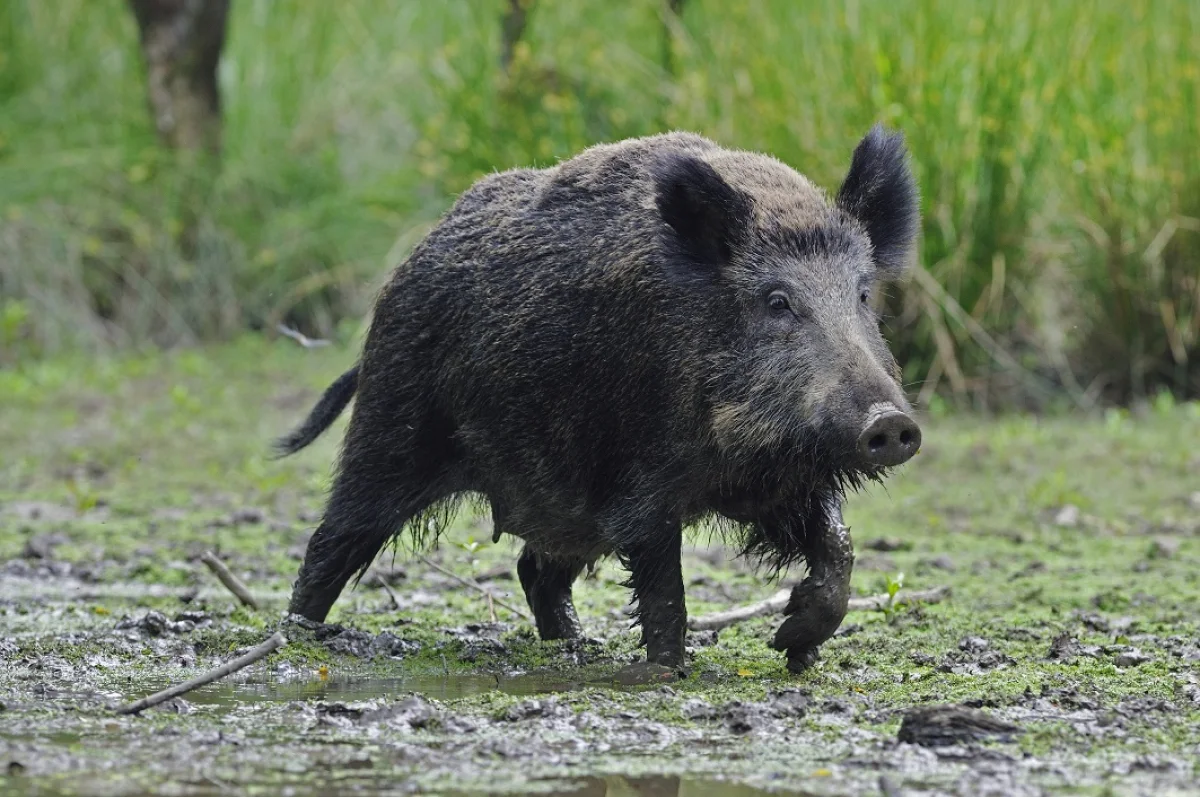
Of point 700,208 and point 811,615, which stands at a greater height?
point 700,208

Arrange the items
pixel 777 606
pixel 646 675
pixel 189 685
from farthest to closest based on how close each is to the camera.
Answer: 1. pixel 777 606
2. pixel 646 675
3. pixel 189 685

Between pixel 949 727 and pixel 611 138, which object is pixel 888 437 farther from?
pixel 611 138

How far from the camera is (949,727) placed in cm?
395

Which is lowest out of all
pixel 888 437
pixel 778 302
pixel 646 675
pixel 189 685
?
pixel 646 675

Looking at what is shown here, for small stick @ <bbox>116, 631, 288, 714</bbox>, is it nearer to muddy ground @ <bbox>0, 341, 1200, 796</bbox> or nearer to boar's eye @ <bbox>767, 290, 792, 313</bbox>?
muddy ground @ <bbox>0, 341, 1200, 796</bbox>

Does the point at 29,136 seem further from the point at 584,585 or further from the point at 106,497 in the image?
the point at 584,585

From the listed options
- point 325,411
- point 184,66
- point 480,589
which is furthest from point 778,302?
point 184,66

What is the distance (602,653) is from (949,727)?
173cm

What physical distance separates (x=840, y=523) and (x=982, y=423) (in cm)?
588

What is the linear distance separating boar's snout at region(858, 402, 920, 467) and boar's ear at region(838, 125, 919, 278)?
1.04 meters

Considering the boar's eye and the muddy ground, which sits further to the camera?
the boar's eye

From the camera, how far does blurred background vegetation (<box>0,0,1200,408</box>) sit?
10867mm

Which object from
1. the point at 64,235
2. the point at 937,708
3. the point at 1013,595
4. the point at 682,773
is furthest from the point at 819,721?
the point at 64,235

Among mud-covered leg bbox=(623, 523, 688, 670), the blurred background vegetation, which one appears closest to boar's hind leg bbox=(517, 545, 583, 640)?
mud-covered leg bbox=(623, 523, 688, 670)
